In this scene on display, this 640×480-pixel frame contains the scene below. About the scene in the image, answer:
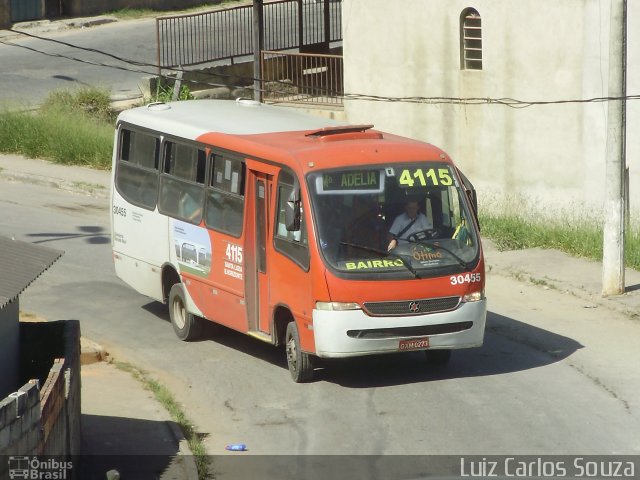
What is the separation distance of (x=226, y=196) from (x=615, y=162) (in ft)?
19.3

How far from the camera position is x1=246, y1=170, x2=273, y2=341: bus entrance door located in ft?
47.7

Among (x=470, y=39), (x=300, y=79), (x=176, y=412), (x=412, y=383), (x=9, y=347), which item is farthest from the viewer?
(x=300, y=79)

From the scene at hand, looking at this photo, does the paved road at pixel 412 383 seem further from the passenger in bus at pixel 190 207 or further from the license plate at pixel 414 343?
the passenger in bus at pixel 190 207

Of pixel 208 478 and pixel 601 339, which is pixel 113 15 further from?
pixel 208 478

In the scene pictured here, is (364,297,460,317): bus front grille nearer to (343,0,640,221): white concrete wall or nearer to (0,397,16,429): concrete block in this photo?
(0,397,16,429): concrete block

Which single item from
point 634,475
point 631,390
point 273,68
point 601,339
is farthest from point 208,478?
point 273,68

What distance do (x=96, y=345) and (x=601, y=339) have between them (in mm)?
6165

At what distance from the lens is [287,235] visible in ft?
46.1

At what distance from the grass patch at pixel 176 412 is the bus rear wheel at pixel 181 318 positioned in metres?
1.30

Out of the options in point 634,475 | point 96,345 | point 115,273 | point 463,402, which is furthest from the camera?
point 115,273

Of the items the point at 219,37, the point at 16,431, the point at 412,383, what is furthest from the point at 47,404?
the point at 219,37

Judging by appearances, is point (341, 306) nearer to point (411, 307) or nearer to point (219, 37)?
point (411, 307)

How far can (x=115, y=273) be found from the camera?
754 inches

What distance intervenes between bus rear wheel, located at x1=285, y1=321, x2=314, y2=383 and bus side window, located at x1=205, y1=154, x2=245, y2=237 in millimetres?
1463
